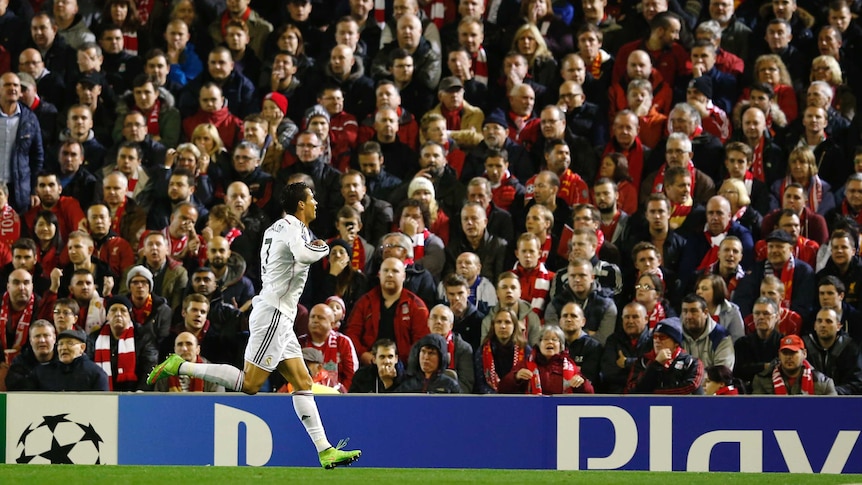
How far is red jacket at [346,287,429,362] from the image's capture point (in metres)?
12.1

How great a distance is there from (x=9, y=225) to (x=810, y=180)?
23.8ft

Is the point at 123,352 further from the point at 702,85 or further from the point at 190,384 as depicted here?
the point at 702,85

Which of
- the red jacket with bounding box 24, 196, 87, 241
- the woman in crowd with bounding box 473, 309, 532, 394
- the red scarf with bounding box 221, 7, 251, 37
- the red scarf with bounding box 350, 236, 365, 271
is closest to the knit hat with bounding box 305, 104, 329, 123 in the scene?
the red scarf with bounding box 350, 236, 365, 271

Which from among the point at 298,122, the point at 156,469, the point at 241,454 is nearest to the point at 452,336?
the point at 241,454

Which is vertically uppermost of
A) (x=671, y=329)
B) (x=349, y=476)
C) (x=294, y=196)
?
(x=294, y=196)

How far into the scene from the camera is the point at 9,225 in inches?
538

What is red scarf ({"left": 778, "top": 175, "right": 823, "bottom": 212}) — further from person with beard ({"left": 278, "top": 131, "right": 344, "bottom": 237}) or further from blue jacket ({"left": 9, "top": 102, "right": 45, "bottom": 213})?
blue jacket ({"left": 9, "top": 102, "right": 45, "bottom": 213})

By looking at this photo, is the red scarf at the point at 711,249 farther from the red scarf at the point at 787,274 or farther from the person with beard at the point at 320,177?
the person with beard at the point at 320,177

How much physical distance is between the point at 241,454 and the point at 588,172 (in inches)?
189

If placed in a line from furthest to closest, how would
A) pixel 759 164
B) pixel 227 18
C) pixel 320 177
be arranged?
pixel 227 18 < pixel 320 177 < pixel 759 164

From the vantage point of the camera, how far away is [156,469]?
9.66 m

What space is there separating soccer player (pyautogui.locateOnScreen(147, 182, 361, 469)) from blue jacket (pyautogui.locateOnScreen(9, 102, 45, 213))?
19.1 feet

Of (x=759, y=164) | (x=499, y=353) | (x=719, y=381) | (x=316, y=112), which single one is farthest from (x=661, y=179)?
(x=316, y=112)

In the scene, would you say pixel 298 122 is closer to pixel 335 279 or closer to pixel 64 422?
pixel 335 279
